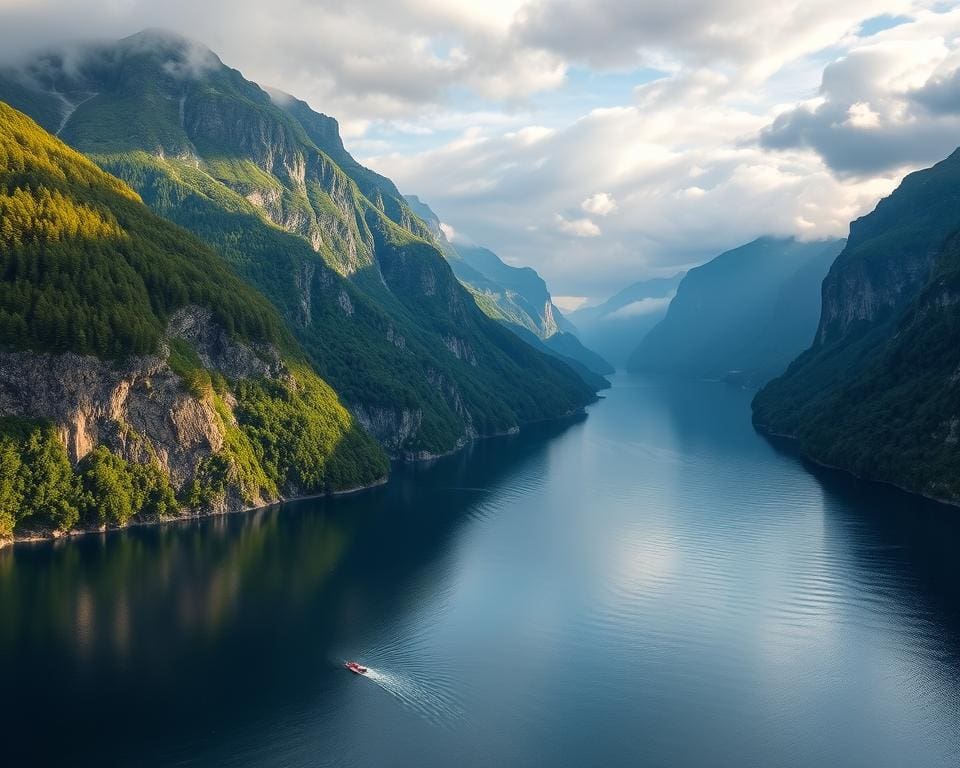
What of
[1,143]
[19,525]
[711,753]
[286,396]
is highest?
[1,143]

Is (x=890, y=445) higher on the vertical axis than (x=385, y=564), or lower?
higher

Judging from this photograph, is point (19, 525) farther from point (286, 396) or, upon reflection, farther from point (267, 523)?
point (286, 396)

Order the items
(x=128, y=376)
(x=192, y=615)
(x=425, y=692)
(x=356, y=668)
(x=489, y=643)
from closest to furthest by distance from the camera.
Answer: (x=425, y=692)
(x=356, y=668)
(x=489, y=643)
(x=192, y=615)
(x=128, y=376)

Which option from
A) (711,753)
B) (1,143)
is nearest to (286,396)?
(1,143)

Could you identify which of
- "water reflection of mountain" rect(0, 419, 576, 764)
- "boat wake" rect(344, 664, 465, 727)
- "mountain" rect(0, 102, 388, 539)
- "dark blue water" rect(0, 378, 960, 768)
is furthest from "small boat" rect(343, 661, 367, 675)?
"mountain" rect(0, 102, 388, 539)

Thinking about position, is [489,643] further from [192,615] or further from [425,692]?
[192,615]

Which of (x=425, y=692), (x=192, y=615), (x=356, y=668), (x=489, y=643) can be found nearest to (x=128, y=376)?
(x=192, y=615)

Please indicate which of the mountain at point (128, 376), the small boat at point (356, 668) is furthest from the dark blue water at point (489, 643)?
the mountain at point (128, 376)
